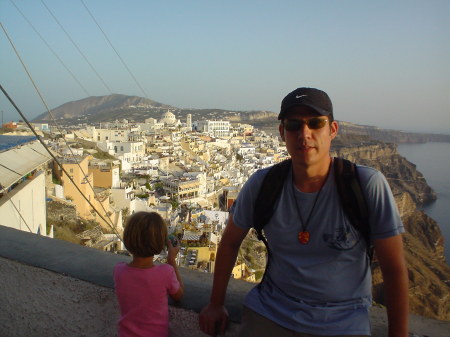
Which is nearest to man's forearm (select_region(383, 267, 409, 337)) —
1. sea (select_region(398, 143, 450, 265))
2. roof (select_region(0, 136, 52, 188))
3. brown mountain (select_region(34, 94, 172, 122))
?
roof (select_region(0, 136, 52, 188))

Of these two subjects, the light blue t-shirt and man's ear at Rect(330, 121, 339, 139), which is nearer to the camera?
the light blue t-shirt

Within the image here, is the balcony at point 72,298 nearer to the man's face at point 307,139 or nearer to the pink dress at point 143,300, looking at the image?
the pink dress at point 143,300

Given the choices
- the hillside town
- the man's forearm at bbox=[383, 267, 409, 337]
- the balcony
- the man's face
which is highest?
the man's face

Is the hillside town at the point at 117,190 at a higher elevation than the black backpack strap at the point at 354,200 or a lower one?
lower

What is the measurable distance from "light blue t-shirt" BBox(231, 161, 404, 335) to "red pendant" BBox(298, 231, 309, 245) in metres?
0.01

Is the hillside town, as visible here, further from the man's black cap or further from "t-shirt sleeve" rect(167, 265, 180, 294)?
the man's black cap

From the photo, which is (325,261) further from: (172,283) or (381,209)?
(172,283)

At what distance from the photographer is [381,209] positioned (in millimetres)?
1158

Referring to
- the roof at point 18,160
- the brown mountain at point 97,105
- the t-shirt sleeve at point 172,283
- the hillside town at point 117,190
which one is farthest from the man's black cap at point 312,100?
the brown mountain at point 97,105

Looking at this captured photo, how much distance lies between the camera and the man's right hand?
4.37 feet

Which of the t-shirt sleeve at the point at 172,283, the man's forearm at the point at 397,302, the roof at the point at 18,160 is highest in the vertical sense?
the man's forearm at the point at 397,302

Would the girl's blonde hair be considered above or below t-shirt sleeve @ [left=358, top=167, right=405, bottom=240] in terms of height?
below

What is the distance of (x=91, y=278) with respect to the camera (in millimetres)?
1642

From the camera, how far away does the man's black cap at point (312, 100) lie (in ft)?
4.17
